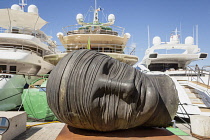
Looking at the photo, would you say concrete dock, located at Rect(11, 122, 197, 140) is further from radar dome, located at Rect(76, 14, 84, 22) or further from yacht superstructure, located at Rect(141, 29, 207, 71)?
radar dome, located at Rect(76, 14, 84, 22)

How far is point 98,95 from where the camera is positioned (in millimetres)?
2977

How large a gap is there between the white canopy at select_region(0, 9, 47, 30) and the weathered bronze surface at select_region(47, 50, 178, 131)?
17.6 meters

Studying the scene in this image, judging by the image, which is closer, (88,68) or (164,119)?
(88,68)

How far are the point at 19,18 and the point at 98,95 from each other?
64.8 feet

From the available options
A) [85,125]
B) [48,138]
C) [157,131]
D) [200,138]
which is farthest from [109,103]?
[200,138]

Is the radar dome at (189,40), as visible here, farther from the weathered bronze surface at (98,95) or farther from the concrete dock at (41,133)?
the weathered bronze surface at (98,95)

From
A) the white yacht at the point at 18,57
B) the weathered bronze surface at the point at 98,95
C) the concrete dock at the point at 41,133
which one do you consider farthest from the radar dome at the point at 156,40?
the weathered bronze surface at the point at 98,95

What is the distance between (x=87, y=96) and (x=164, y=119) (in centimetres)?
190

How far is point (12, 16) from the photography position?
1817 cm

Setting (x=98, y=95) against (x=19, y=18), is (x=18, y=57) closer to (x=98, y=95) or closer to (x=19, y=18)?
(x=19, y=18)

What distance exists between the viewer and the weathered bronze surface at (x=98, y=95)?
9.66ft

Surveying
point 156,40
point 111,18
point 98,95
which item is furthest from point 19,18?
point 98,95

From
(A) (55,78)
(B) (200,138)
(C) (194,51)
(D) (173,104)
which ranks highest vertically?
(C) (194,51)

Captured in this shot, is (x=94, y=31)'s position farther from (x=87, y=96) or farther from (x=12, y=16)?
(x=87, y=96)
